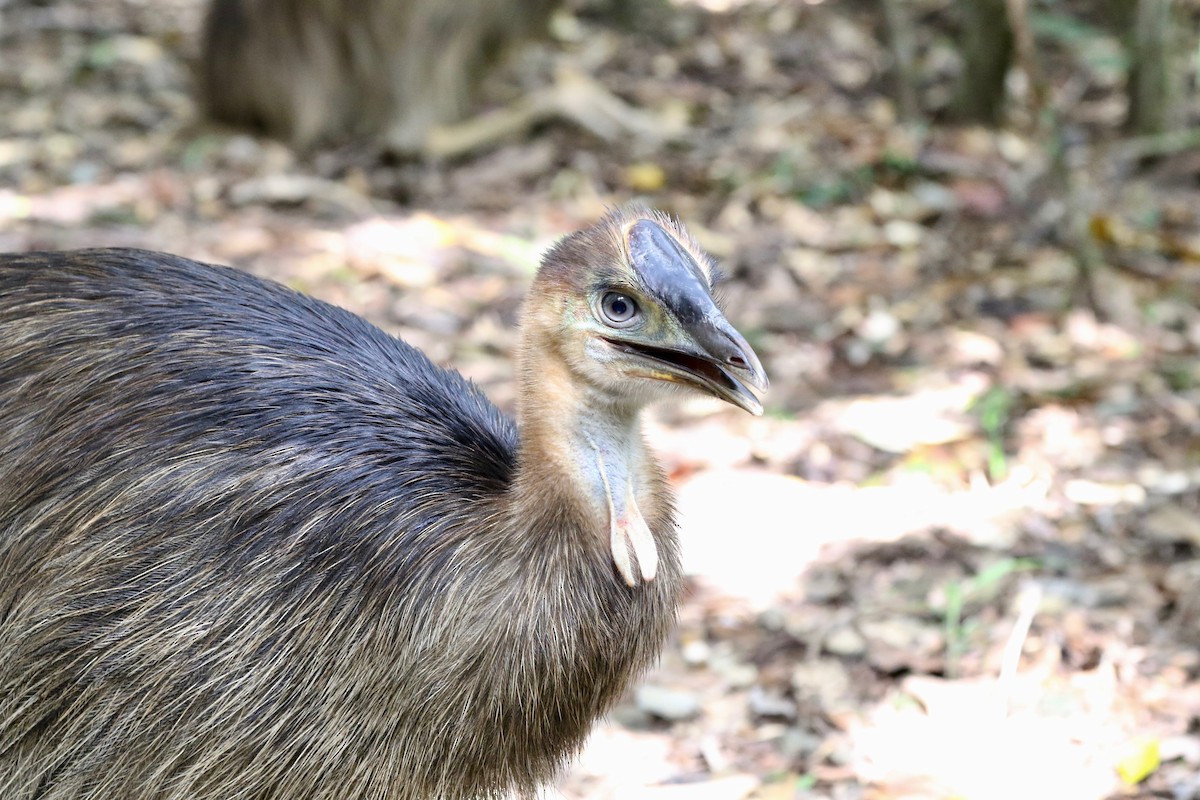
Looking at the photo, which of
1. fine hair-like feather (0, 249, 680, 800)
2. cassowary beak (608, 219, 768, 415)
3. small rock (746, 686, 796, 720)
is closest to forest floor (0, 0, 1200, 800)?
small rock (746, 686, 796, 720)

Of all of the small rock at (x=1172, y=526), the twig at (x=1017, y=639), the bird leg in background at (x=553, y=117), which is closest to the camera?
the twig at (x=1017, y=639)

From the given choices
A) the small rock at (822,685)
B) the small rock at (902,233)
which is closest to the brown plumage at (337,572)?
the small rock at (822,685)

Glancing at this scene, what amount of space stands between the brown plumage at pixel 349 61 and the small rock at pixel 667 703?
430 cm

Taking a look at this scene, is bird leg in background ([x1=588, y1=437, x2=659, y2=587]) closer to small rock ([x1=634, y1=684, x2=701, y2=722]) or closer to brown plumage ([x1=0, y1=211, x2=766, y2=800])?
brown plumage ([x1=0, y1=211, x2=766, y2=800])

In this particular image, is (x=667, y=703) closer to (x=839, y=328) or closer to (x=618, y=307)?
(x=618, y=307)

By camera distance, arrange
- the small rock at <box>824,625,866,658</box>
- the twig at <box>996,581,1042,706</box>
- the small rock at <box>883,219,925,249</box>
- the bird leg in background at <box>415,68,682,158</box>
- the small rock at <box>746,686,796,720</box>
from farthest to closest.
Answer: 1. the bird leg in background at <box>415,68,682,158</box>
2. the small rock at <box>883,219,925,249</box>
3. the small rock at <box>824,625,866,658</box>
4. the small rock at <box>746,686,796,720</box>
5. the twig at <box>996,581,1042,706</box>

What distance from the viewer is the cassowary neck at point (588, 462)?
284 centimetres

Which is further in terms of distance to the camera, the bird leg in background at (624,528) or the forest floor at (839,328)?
the forest floor at (839,328)

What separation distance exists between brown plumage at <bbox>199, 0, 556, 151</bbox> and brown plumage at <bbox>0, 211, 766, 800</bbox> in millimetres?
4891

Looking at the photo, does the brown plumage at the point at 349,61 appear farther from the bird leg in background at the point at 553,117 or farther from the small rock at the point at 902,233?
the small rock at the point at 902,233

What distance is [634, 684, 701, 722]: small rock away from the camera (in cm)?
395

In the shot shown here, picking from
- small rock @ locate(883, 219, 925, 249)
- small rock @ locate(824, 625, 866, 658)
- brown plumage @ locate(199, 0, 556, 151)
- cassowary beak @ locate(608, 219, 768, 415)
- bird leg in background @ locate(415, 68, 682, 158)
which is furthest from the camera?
bird leg in background @ locate(415, 68, 682, 158)

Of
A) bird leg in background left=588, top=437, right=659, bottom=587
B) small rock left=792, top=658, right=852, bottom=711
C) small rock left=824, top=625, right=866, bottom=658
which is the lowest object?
small rock left=792, top=658, right=852, bottom=711

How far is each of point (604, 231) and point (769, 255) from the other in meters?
3.82
